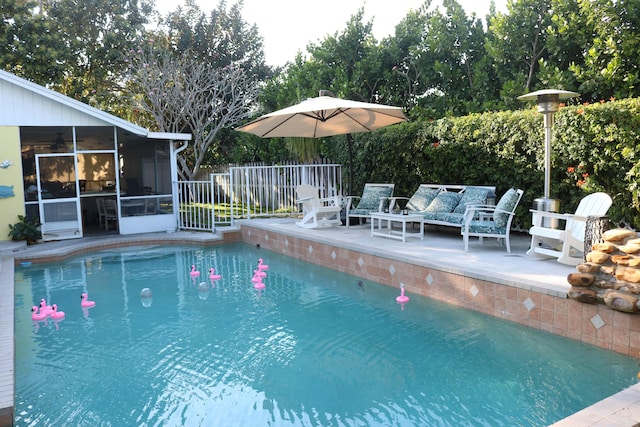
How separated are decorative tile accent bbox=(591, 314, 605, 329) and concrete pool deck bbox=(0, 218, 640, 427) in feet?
0.16

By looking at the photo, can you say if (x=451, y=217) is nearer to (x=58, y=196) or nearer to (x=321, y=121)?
(x=321, y=121)

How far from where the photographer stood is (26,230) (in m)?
10.3

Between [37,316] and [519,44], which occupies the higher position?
[519,44]

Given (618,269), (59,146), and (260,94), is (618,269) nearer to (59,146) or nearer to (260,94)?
(59,146)

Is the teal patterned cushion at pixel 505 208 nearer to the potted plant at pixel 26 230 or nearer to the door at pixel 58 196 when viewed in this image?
the door at pixel 58 196

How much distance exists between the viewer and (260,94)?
17.0 m

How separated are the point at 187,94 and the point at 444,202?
1048 cm

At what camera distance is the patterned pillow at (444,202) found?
8.03 meters

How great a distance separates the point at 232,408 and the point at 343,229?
6.23 metres

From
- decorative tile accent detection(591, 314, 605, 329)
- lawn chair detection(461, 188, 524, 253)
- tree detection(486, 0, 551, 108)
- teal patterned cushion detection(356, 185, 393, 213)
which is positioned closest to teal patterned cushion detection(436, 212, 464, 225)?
lawn chair detection(461, 188, 524, 253)

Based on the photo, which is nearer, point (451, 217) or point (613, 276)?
point (613, 276)

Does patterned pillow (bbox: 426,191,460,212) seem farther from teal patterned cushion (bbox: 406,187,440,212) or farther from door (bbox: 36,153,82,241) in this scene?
door (bbox: 36,153,82,241)

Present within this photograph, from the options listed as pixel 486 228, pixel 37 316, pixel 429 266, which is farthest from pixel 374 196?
pixel 37 316

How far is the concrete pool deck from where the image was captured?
11.4 feet
